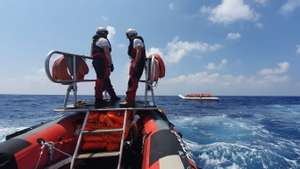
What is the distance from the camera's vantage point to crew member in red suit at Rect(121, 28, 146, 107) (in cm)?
477

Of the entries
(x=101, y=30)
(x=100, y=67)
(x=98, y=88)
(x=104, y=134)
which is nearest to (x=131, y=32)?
(x=101, y=30)

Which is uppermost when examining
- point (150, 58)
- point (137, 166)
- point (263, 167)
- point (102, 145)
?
point (150, 58)

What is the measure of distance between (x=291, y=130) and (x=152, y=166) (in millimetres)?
12452

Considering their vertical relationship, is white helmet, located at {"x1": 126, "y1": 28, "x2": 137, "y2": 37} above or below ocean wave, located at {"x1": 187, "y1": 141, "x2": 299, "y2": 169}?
above

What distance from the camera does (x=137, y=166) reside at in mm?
3865

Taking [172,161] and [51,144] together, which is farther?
[51,144]

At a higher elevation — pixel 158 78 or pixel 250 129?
pixel 158 78

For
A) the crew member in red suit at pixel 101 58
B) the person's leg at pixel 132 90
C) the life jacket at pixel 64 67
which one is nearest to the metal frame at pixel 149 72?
the person's leg at pixel 132 90

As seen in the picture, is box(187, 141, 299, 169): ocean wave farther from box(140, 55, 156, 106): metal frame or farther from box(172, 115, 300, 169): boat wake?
box(140, 55, 156, 106): metal frame

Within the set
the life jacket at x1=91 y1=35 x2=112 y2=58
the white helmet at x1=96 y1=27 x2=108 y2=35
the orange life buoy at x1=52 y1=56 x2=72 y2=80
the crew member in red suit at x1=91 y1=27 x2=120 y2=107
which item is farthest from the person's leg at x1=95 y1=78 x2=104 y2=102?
the white helmet at x1=96 y1=27 x2=108 y2=35

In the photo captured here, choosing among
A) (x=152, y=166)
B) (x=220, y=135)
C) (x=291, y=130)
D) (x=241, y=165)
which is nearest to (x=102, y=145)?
(x=152, y=166)

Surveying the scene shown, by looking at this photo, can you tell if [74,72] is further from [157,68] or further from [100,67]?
[157,68]

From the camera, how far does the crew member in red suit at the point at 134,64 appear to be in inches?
188

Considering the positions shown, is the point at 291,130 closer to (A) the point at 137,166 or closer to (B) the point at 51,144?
(A) the point at 137,166
